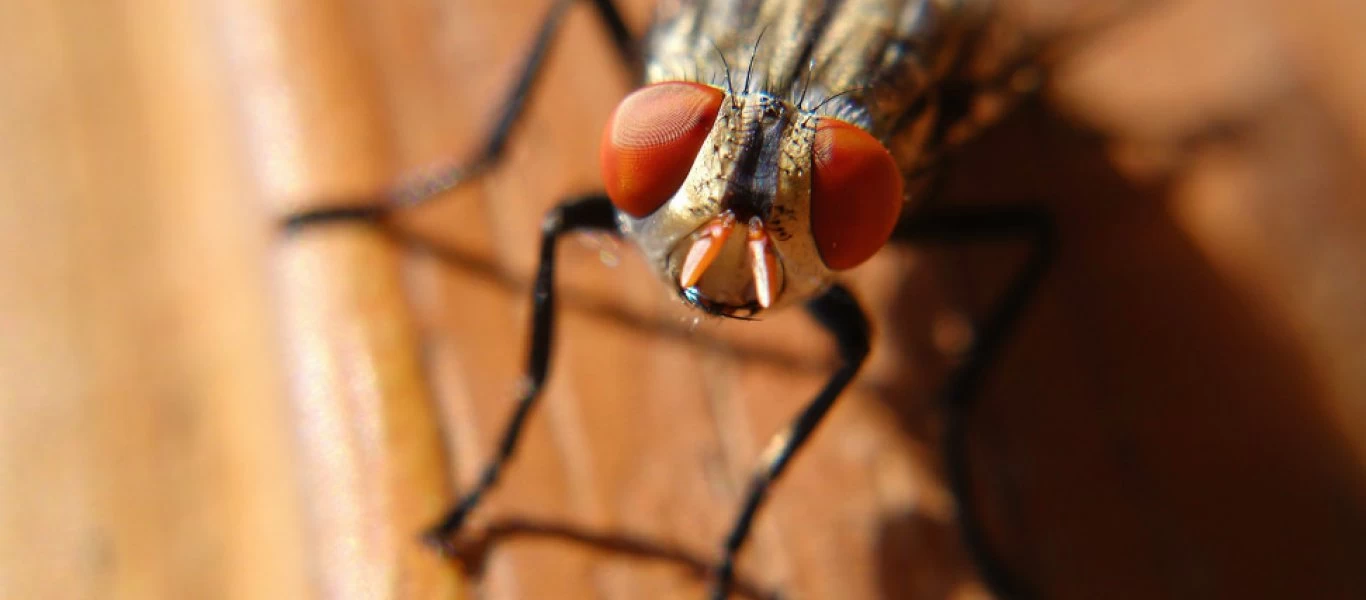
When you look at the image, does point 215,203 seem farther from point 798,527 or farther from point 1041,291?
point 1041,291

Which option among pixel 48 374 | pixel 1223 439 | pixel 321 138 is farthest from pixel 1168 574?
pixel 48 374

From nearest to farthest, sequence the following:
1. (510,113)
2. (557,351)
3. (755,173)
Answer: (755,173)
(557,351)
(510,113)

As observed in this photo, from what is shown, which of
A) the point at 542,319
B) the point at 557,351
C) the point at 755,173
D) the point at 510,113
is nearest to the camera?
the point at 755,173

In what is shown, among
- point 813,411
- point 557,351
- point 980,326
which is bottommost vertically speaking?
point 557,351

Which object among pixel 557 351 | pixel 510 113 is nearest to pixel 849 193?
pixel 557 351

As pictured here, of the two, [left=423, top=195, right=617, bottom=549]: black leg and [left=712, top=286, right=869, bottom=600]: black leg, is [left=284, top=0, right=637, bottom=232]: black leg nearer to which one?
[left=423, top=195, right=617, bottom=549]: black leg

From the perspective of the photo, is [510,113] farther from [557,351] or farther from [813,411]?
[813,411]

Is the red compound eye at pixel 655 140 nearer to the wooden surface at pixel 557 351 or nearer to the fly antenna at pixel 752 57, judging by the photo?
the fly antenna at pixel 752 57
